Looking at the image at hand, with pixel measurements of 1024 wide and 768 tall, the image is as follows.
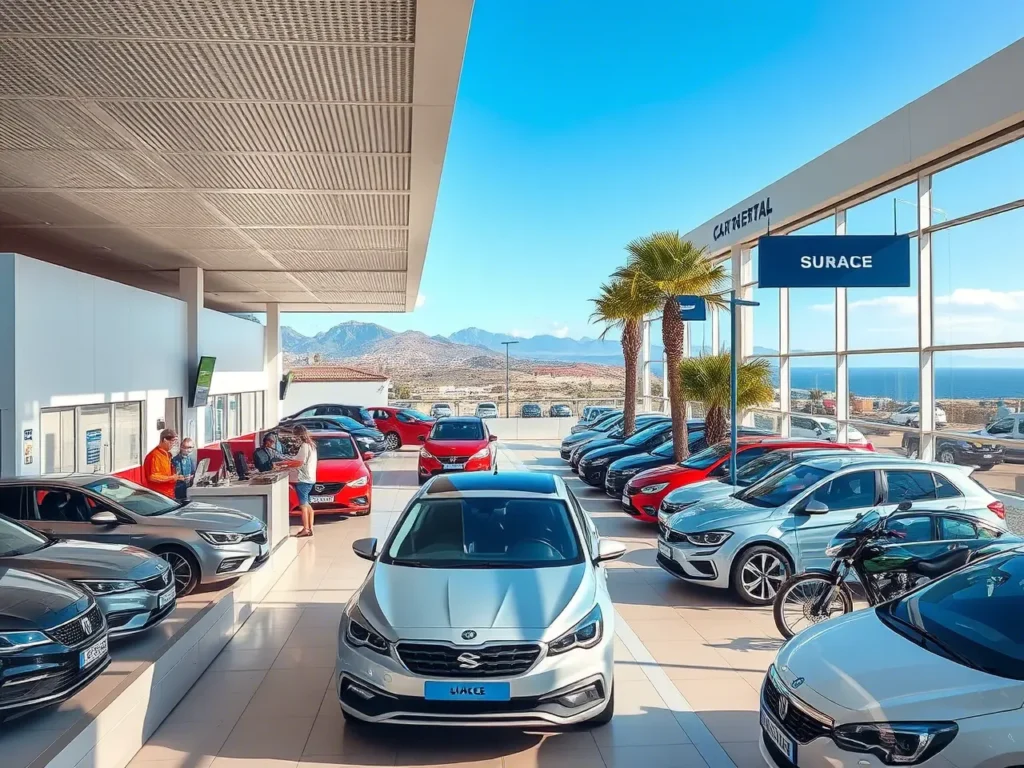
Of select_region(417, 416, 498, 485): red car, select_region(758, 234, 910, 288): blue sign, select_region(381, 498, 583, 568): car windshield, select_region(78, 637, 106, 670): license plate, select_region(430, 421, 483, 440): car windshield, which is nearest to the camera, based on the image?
select_region(78, 637, 106, 670): license plate

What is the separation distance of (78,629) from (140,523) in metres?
3.35

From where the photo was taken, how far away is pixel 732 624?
824 centimetres

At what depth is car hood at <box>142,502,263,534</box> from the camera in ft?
28.7

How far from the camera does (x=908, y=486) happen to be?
9.16 meters

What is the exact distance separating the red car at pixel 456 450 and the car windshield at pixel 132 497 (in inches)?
329

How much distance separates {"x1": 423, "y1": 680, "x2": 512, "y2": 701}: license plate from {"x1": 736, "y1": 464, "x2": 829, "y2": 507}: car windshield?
5217 millimetres

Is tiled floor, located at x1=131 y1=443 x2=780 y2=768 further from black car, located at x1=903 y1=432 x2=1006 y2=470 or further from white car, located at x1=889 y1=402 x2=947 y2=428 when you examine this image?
white car, located at x1=889 y1=402 x2=947 y2=428

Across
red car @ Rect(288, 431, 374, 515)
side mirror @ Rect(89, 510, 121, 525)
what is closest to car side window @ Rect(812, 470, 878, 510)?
side mirror @ Rect(89, 510, 121, 525)

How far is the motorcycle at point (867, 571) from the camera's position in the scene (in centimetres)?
670

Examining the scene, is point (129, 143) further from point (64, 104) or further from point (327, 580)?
point (327, 580)

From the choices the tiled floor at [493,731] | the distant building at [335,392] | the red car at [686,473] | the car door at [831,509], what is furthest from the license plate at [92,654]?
the distant building at [335,392]

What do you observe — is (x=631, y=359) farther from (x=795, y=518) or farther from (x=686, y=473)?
(x=795, y=518)

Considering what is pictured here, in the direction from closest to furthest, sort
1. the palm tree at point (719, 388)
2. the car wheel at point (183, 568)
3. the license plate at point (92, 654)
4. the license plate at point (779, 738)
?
the license plate at point (779, 738)
the license plate at point (92, 654)
the car wheel at point (183, 568)
the palm tree at point (719, 388)

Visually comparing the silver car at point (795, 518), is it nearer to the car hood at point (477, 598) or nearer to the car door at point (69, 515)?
the car hood at point (477, 598)
